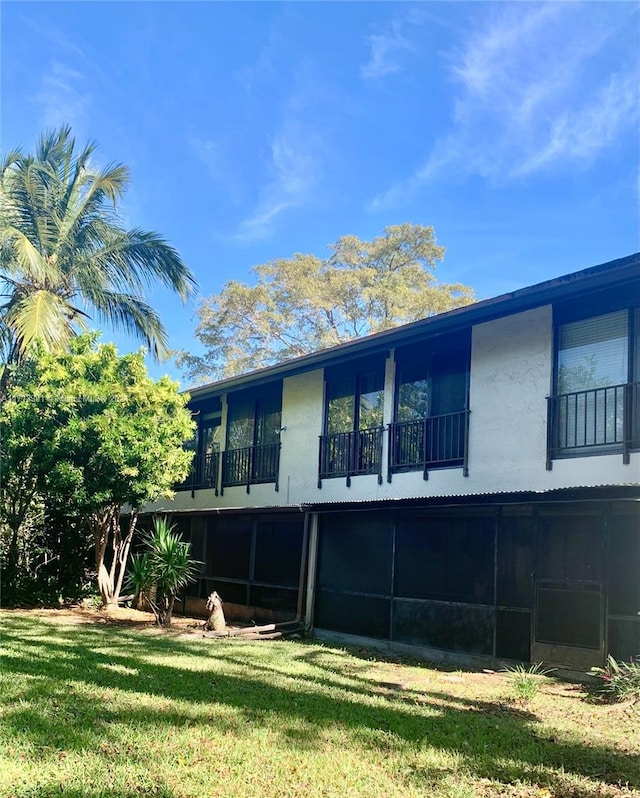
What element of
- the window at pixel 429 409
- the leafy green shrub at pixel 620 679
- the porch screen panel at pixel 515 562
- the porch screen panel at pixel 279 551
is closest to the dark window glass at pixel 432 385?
the window at pixel 429 409

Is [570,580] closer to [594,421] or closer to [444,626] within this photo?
[444,626]

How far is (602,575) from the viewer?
872 centimetres

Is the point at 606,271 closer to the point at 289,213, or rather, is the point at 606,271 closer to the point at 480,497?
the point at 480,497

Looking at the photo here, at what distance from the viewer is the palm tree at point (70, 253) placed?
55.2 ft

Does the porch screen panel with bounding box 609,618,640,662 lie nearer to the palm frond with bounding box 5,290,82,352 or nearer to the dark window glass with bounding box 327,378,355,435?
the dark window glass with bounding box 327,378,355,435

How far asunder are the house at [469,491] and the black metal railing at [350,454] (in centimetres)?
3

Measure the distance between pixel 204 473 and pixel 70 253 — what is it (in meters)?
6.51

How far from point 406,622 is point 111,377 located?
7.24 meters

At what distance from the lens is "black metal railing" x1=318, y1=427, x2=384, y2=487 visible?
13.6m

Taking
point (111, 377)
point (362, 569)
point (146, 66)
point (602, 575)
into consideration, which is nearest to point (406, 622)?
point (362, 569)

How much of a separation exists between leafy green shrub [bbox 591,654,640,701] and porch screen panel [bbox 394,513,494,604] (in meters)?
1.84

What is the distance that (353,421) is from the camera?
47.7ft

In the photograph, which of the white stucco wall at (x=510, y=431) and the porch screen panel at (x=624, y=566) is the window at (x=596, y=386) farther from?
the porch screen panel at (x=624, y=566)

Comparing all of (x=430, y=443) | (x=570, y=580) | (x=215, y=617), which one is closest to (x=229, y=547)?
(x=215, y=617)
